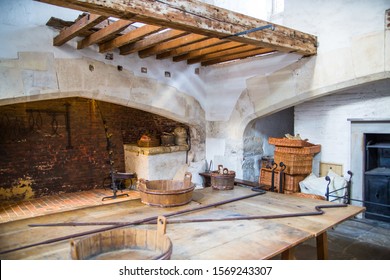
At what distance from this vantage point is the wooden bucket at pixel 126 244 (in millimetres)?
1707

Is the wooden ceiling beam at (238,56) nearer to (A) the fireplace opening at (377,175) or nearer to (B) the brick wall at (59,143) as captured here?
(B) the brick wall at (59,143)

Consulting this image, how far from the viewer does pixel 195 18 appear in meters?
2.87

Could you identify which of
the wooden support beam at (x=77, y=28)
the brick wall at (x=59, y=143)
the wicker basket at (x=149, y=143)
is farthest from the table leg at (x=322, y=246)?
the brick wall at (x=59, y=143)

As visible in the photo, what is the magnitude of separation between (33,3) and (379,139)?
486cm

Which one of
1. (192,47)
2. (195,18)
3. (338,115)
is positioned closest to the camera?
(195,18)

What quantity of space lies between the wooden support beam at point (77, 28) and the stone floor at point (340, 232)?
5.75 ft

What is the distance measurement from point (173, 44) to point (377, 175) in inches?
129

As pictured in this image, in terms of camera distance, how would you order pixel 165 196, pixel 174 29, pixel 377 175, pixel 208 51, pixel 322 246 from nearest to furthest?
pixel 165 196 < pixel 322 246 < pixel 174 29 < pixel 377 175 < pixel 208 51

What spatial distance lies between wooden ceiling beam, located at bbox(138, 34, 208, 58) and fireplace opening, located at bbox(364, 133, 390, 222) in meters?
2.77

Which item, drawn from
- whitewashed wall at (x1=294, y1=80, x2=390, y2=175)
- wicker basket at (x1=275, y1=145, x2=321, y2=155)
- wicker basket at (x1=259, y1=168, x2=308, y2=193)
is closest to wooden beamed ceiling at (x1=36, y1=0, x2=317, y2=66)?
whitewashed wall at (x1=294, y1=80, x2=390, y2=175)

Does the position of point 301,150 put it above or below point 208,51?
below

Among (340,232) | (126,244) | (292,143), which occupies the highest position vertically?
(292,143)

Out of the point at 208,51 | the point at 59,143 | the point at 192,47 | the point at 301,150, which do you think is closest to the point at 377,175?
the point at 301,150

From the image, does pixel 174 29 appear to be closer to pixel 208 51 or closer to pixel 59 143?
pixel 208 51
